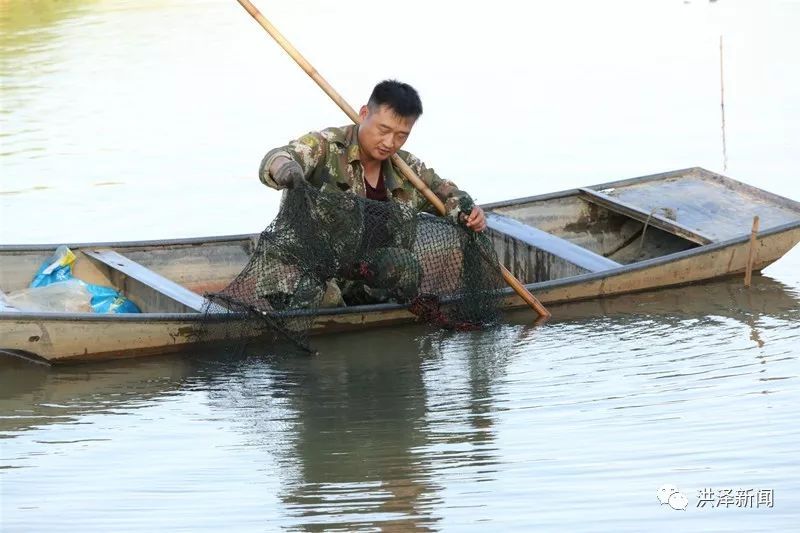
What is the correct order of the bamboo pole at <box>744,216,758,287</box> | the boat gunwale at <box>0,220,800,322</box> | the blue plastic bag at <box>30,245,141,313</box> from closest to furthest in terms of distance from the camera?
the boat gunwale at <box>0,220,800,322</box> → the blue plastic bag at <box>30,245,141,313</box> → the bamboo pole at <box>744,216,758,287</box>

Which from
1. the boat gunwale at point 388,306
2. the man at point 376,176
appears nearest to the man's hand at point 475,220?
the man at point 376,176

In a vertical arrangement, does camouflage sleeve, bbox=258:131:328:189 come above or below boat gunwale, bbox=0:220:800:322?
above

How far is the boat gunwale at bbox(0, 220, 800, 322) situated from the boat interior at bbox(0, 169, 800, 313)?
0.10 meters

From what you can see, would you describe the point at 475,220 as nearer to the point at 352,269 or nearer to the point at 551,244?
the point at 352,269

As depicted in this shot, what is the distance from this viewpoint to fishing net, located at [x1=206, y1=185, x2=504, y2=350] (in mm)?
6691

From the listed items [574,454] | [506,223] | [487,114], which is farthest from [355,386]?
[487,114]

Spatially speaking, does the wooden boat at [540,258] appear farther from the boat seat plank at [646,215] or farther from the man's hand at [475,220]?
the man's hand at [475,220]

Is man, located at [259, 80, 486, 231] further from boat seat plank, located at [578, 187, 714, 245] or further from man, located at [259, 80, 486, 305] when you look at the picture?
boat seat plank, located at [578, 187, 714, 245]

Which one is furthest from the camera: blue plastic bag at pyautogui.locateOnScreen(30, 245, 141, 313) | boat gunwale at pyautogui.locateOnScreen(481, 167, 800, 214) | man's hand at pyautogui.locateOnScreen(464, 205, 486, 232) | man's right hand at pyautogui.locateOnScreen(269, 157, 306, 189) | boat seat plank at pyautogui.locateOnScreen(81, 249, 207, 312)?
boat gunwale at pyautogui.locateOnScreen(481, 167, 800, 214)

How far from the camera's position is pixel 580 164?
1130 centimetres

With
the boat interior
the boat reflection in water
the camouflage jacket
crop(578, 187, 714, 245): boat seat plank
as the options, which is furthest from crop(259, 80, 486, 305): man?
crop(578, 187, 714, 245): boat seat plank

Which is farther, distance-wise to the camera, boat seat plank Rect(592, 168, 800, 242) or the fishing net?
boat seat plank Rect(592, 168, 800, 242)

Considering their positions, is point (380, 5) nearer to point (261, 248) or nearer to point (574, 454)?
point (261, 248)

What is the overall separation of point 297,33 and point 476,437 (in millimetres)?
12676
